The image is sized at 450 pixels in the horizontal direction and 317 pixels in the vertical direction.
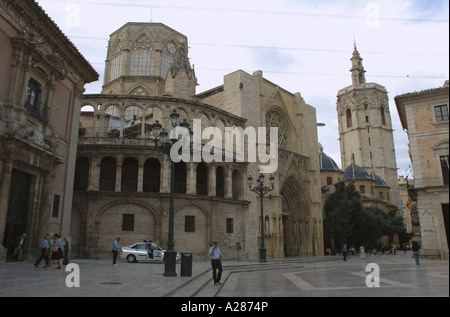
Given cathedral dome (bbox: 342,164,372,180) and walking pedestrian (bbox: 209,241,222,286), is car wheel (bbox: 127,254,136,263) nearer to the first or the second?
walking pedestrian (bbox: 209,241,222,286)

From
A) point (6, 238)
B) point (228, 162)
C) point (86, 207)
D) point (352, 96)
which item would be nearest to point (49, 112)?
point (6, 238)

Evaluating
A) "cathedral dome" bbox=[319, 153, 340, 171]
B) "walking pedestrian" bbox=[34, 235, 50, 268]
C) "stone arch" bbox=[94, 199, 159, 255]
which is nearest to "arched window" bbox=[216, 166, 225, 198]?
"stone arch" bbox=[94, 199, 159, 255]

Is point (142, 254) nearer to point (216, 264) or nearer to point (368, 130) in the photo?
point (216, 264)

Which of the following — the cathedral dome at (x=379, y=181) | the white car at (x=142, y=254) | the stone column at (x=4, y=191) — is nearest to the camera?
the stone column at (x=4, y=191)

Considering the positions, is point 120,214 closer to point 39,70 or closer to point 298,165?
point 39,70

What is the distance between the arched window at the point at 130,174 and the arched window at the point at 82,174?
2583mm

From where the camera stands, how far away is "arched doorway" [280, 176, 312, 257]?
3750 centimetres

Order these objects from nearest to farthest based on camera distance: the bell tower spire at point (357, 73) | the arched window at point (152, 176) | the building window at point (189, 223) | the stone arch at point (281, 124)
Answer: the building window at point (189, 223) → the arched window at point (152, 176) → the stone arch at point (281, 124) → the bell tower spire at point (357, 73)

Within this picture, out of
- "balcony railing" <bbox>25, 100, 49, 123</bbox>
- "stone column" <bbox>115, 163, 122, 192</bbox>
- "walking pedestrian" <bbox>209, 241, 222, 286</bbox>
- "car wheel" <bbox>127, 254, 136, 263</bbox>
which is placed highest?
"balcony railing" <bbox>25, 100, 49, 123</bbox>

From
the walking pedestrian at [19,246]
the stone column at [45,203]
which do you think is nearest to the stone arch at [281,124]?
the stone column at [45,203]

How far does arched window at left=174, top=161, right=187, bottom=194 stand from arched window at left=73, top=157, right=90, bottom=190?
6.54m

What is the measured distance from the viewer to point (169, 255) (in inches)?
501

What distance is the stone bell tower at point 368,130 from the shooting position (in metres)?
73.1

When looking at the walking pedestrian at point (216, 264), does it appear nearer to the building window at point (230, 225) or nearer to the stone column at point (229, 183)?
the building window at point (230, 225)
